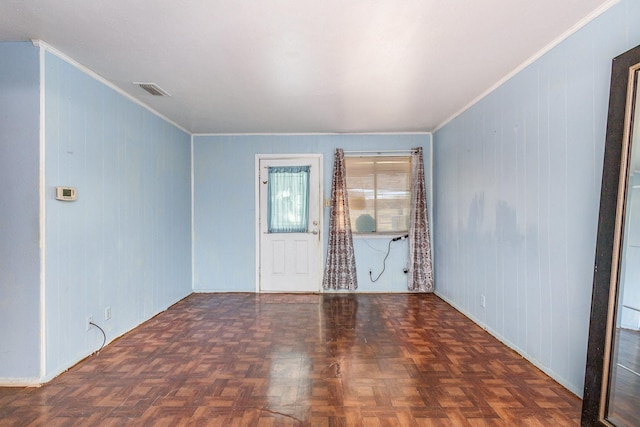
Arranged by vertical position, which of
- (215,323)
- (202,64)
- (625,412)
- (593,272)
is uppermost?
(202,64)

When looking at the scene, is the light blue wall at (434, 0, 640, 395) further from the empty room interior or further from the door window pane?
the door window pane

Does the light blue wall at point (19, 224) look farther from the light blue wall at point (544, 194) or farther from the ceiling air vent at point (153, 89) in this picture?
the light blue wall at point (544, 194)

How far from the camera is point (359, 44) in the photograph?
7.68 ft

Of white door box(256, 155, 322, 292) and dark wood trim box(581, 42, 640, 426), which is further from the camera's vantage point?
white door box(256, 155, 322, 292)

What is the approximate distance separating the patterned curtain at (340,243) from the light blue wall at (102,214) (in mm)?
2094

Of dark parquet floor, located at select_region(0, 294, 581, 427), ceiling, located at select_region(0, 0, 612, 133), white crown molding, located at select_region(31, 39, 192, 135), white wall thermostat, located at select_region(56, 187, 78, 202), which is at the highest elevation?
ceiling, located at select_region(0, 0, 612, 133)

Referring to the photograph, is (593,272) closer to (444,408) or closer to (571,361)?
(571,361)

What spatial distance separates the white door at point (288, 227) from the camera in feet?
16.3

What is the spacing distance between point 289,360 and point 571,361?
190cm

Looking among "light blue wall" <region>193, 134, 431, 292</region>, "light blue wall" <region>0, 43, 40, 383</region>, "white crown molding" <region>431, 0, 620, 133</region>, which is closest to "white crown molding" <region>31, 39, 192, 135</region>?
"light blue wall" <region>0, 43, 40, 383</region>

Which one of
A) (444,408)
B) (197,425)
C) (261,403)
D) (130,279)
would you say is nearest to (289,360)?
(261,403)

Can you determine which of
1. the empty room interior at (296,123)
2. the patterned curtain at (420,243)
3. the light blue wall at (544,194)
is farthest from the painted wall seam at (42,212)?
the patterned curtain at (420,243)

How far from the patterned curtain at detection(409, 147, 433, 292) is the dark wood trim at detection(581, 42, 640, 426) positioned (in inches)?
117

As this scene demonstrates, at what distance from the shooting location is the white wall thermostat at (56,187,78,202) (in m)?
2.44
